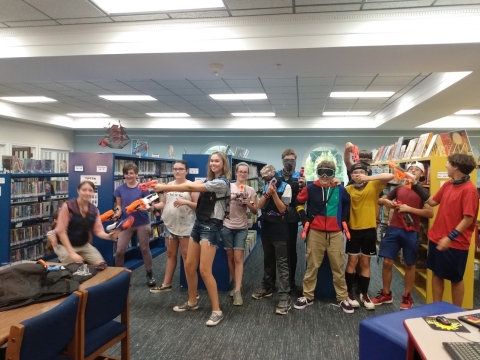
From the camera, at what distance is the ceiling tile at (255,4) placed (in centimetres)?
364

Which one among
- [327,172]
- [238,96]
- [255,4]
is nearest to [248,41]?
[255,4]

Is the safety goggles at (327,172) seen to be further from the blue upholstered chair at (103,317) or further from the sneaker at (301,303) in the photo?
the blue upholstered chair at (103,317)

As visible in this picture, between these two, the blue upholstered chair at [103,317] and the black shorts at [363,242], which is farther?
the black shorts at [363,242]

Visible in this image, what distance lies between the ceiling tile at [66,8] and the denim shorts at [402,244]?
4.15m

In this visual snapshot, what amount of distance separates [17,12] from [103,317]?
153 inches

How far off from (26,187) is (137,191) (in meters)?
2.34

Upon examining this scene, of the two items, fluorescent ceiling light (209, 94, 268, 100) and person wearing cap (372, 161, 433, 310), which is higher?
fluorescent ceiling light (209, 94, 268, 100)

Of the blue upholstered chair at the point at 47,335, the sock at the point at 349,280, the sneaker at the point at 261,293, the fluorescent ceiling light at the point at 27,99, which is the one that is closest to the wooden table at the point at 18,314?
the blue upholstered chair at the point at 47,335

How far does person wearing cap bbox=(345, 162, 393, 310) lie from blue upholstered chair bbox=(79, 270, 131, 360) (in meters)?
2.31

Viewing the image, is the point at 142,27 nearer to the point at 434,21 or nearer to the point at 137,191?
the point at 137,191

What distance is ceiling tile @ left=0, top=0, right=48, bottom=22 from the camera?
→ 375 cm

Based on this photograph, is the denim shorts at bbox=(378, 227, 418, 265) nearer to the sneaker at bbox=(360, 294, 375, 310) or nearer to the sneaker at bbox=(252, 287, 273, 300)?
the sneaker at bbox=(360, 294, 375, 310)

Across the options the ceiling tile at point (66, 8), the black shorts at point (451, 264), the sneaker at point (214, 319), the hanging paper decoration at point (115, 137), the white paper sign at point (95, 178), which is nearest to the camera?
the black shorts at point (451, 264)

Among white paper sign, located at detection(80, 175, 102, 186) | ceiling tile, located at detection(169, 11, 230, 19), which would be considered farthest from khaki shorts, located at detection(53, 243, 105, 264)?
ceiling tile, located at detection(169, 11, 230, 19)
